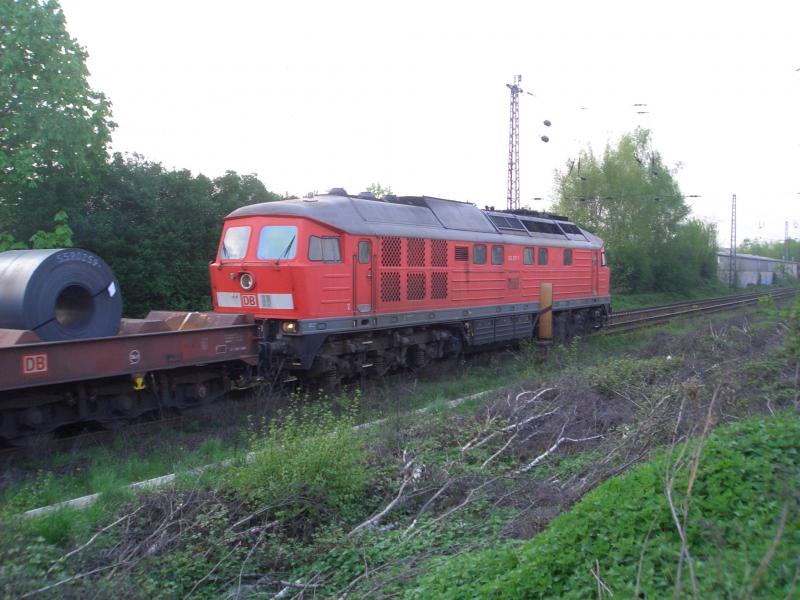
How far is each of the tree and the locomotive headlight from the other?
7335 mm

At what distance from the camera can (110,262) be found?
17.7m

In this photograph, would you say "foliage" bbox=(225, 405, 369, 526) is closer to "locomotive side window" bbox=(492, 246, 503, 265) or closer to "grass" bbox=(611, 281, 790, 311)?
"locomotive side window" bbox=(492, 246, 503, 265)

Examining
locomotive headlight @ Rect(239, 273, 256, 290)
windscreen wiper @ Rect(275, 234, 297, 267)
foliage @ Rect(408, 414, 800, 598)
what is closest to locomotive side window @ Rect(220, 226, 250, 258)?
locomotive headlight @ Rect(239, 273, 256, 290)

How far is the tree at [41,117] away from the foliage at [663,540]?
49.4ft

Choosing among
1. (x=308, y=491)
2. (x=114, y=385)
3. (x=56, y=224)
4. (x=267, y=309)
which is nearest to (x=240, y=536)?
(x=308, y=491)

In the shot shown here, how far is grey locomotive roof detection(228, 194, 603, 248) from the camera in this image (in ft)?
37.9

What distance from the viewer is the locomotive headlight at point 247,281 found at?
11.4 meters

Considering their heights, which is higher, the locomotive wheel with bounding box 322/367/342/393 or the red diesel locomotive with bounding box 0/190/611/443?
the red diesel locomotive with bounding box 0/190/611/443

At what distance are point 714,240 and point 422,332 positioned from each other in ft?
144

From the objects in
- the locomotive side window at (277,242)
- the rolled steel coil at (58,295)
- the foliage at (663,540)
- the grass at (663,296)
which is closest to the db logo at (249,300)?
the locomotive side window at (277,242)

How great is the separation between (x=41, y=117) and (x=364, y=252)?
9395mm

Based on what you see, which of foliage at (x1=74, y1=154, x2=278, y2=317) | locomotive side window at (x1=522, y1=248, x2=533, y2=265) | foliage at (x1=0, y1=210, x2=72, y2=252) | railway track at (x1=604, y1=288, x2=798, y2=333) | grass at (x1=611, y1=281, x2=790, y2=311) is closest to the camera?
foliage at (x1=0, y1=210, x2=72, y2=252)

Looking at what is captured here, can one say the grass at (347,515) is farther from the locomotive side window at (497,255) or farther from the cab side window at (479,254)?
the locomotive side window at (497,255)

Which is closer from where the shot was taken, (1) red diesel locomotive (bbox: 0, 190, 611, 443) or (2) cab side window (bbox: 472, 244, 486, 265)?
(1) red diesel locomotive (bbox: 0, 190, 611, 443)
